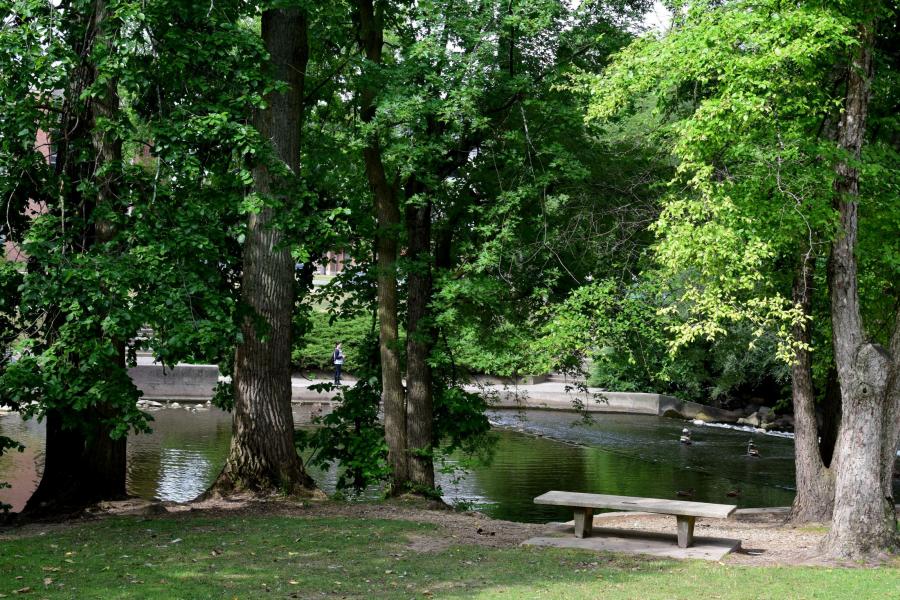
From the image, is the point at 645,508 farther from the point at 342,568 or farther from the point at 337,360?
the point at 337,360

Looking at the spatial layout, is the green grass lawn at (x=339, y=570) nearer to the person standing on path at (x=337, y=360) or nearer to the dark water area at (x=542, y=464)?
the dark water area at (x=542, y=464)

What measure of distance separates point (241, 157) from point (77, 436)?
4493mm

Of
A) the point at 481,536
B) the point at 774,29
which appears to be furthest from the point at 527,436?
the point at 774,29

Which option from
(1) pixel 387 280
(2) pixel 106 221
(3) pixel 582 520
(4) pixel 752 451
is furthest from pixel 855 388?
(4) pixel 752 451

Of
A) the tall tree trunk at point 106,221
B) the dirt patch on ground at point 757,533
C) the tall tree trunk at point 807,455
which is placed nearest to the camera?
the dirt patch on ground at point 757,533

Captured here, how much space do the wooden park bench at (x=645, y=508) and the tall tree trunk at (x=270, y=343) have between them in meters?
4.04

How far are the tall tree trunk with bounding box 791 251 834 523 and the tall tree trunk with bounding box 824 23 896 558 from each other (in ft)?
10.6

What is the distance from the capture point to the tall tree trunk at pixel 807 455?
539 inches

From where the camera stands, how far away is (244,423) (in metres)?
12.9

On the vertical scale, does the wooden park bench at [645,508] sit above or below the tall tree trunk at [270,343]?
below

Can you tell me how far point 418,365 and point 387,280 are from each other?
1.44 metres

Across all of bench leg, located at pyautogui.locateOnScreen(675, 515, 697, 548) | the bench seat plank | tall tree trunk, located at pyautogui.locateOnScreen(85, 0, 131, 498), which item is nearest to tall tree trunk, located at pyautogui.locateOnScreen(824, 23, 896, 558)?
the bench seat plank

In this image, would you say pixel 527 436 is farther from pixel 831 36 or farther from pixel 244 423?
pixel 831 36

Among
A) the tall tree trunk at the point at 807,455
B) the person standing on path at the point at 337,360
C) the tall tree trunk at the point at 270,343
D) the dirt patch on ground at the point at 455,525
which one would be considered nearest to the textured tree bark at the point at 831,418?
the tall tree trunk at the point at 807,455
